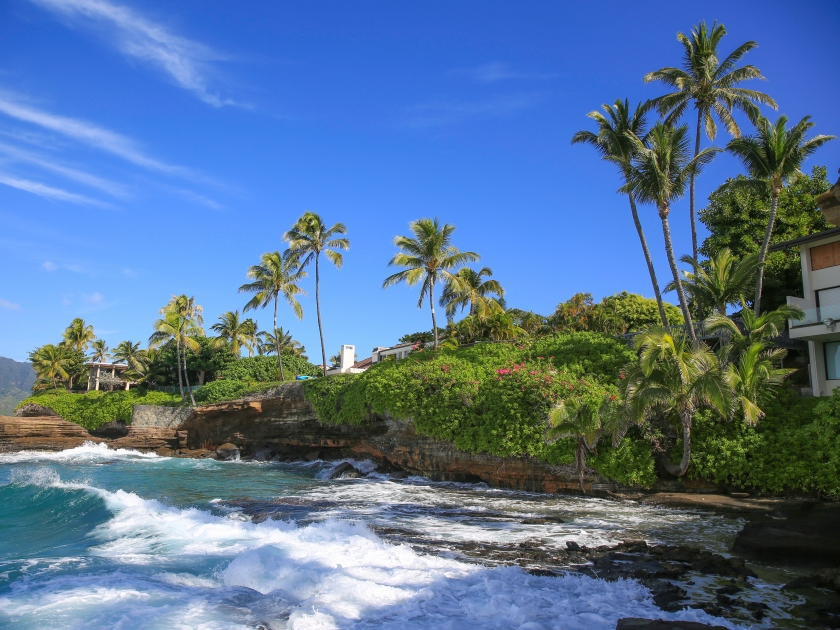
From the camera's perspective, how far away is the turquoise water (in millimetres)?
8688

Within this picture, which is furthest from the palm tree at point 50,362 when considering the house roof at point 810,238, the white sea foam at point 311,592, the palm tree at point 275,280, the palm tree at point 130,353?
the house roof at point 810,238

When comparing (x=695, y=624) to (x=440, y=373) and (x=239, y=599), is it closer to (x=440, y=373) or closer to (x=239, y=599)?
(x=239, y=599)

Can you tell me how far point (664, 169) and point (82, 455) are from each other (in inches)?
1593

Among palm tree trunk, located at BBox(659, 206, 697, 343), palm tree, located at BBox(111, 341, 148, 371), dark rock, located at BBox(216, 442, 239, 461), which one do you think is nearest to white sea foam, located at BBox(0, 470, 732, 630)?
palm tree trunk, located at BBox(659, 206, 697, 343)

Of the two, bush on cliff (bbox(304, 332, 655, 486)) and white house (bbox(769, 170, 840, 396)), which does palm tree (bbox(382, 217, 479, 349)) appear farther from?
white house (bbox(769, 170, 840, 396))

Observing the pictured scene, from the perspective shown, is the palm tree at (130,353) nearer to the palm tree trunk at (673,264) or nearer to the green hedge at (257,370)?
the green hedge at (257,370)

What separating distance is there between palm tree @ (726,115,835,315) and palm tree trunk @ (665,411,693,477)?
6.93 meters

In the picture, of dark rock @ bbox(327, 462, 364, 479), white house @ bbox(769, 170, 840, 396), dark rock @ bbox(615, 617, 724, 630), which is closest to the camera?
dark rock @ bbox(615, 617, 724, 630)

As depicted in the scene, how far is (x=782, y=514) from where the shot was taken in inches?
519

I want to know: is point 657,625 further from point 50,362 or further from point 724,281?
point 50,362

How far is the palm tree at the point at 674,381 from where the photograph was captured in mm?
16344

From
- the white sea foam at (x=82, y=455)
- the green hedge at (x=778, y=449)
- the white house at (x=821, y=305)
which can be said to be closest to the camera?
the green hedge at (x=778, y=449)

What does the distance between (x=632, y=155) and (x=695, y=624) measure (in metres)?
17.6

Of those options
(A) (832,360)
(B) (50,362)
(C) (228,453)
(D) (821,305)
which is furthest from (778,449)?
(B) (50,362)
